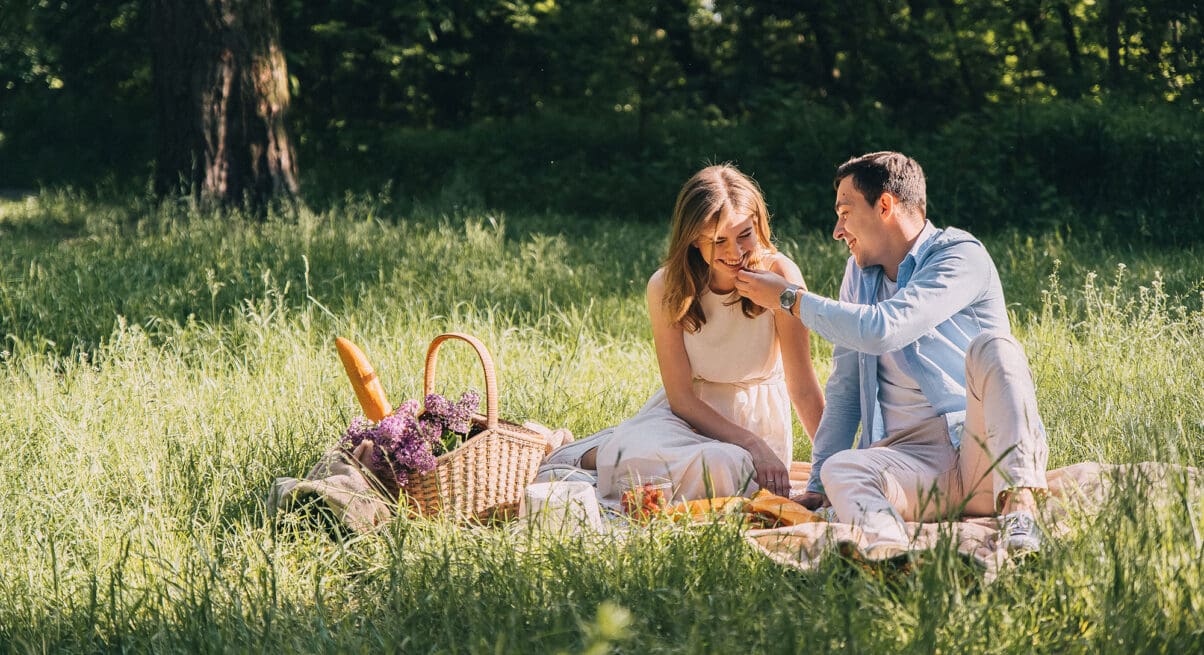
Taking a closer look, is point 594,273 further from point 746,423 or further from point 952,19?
point 952,19

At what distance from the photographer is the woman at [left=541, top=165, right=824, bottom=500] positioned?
417cm

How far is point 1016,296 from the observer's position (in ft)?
24.2

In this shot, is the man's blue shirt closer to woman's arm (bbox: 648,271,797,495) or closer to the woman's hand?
the woman's hand

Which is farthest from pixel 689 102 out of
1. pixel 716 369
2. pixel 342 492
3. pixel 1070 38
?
pixel 342 492

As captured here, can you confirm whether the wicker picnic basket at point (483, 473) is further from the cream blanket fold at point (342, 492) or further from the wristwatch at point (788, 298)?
the wristwatch at point (788, 298)

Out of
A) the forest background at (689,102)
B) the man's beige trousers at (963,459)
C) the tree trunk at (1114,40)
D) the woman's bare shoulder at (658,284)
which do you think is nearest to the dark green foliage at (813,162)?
the forest background at (689,102)

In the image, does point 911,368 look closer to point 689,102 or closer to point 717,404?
point 717,404

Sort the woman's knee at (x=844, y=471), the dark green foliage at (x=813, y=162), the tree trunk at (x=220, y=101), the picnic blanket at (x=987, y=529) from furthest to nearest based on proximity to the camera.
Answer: the dark green foliage at (x=813, y=162) → the tree trunk at (x=220, y=101) → the woman's knee at (x=844, y=471) → the picnic blanket at (x=987, y=529)

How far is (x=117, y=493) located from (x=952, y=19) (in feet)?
42.7

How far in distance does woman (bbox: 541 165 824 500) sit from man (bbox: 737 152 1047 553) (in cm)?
27

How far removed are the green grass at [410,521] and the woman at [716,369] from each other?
31.0 inches

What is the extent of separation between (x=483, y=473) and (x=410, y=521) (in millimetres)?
408

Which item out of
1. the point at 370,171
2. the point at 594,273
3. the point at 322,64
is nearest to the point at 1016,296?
the point at 594,273

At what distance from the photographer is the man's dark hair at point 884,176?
3.81 metres
